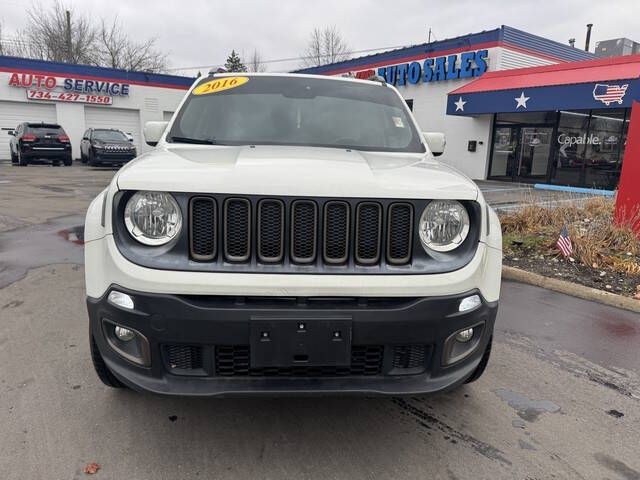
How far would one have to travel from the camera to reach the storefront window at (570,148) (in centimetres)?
1558

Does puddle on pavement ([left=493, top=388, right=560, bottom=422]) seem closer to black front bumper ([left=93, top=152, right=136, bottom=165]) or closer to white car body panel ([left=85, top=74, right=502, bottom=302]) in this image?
white car body panel ([left=85, top=74, right=502, bottom=302])

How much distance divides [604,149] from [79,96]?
24757 millimetres

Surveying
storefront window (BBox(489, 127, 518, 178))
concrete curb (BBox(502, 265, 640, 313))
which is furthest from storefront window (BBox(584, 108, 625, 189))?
concrete curb (BBox(502, 265, 640, 313))

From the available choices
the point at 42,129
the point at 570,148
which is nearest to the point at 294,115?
the point at 570,148

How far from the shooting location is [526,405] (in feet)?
9.68

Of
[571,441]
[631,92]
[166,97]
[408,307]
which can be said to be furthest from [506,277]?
[166,97]

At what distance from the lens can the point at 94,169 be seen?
20797 millimetres

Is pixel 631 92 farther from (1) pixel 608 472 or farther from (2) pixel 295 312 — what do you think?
(2) pixel 295 312

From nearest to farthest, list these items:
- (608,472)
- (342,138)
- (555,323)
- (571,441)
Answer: (608,472) → (571,441) → (342,138) → (555,323)

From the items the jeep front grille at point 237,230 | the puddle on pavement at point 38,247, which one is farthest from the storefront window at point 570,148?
the jeep front grille at point 237,230

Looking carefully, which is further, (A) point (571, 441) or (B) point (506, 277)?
(B) point (506, 277)

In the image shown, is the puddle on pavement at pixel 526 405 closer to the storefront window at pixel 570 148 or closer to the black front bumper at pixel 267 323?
the black front bumper at pixel 267 323

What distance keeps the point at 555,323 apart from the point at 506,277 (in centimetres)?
152

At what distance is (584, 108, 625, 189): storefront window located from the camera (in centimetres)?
1484
